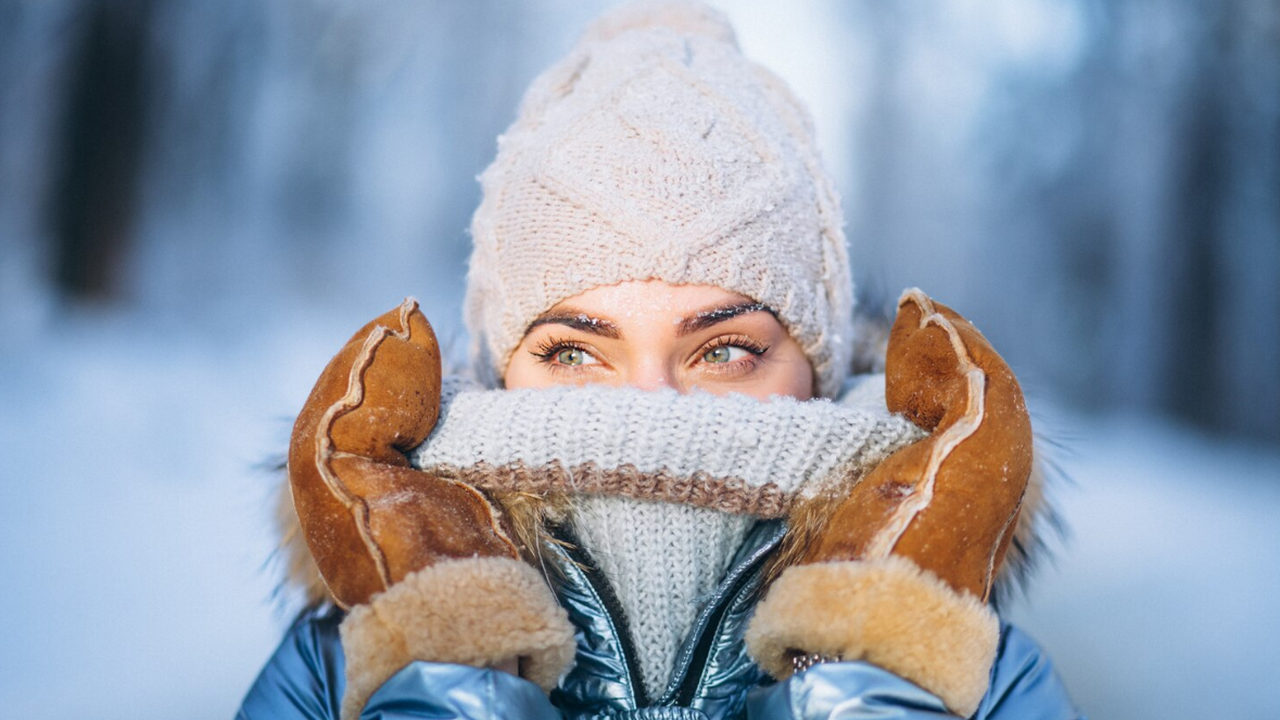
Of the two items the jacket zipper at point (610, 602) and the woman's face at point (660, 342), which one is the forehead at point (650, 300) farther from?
the jacket zipper at point (610, 602)

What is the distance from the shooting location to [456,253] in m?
3.78

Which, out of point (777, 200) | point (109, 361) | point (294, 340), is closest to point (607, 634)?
point (777, 200)

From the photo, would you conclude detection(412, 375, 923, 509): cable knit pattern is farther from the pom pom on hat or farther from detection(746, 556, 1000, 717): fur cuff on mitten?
the pom pom on hat

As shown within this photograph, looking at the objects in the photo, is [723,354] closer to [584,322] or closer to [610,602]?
[584,322]

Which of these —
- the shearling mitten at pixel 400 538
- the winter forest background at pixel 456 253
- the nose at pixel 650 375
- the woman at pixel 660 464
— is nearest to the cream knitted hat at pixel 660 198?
the woman at pixel 660 464

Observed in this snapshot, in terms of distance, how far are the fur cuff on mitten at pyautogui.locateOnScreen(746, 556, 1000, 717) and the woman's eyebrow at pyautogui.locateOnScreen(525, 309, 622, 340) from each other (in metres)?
0.39

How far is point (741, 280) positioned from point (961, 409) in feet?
1.08

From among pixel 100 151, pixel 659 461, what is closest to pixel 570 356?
pixel 659 461

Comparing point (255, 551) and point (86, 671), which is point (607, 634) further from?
point (255, 551)

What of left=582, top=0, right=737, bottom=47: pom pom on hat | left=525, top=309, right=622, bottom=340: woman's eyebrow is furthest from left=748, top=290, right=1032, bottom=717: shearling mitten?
left=582, top=0, right=737, bottom=47: pom pom on hat

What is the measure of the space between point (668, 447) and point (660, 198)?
1.13ft

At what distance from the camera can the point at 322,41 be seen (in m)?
3.55

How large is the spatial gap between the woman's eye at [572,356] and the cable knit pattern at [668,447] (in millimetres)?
145

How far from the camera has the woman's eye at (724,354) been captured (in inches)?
42.0
